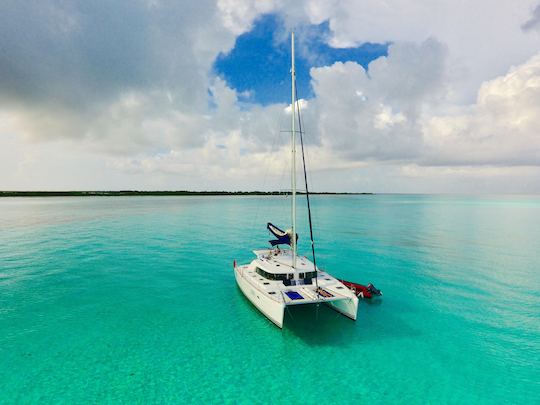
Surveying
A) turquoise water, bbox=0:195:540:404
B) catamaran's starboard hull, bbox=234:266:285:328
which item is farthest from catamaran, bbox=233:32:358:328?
turquoise water, bbox=0:195:540:404

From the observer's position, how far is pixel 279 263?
891 inches

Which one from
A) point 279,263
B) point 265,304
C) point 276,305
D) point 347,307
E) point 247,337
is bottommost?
point 247,337

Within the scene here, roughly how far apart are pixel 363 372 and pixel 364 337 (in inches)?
139

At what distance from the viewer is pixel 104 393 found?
496 inches

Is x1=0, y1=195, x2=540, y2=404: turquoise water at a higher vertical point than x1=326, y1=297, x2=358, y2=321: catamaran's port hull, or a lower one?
lower

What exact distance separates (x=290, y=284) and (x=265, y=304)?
8.42 feet

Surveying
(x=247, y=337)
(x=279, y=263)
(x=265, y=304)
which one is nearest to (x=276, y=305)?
(x=265, y=304)

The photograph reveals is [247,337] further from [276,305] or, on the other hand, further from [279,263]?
[279,263]

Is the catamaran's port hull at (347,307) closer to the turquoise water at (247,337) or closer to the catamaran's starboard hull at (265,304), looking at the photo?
the turquoise water at (247,337)

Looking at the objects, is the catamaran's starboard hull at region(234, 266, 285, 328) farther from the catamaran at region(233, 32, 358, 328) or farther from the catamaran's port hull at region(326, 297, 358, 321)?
the catamaran's port hull at region(326, 297, 358, 321)

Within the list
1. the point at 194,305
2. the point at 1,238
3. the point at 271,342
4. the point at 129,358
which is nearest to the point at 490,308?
the point at 271,342

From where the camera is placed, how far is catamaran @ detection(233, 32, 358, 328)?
17875 millimetres

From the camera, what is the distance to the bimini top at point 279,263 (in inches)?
840

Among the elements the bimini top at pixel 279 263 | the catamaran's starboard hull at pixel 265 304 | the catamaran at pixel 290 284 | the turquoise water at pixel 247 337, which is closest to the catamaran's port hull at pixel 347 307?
the catamaran at pixel 290 284
